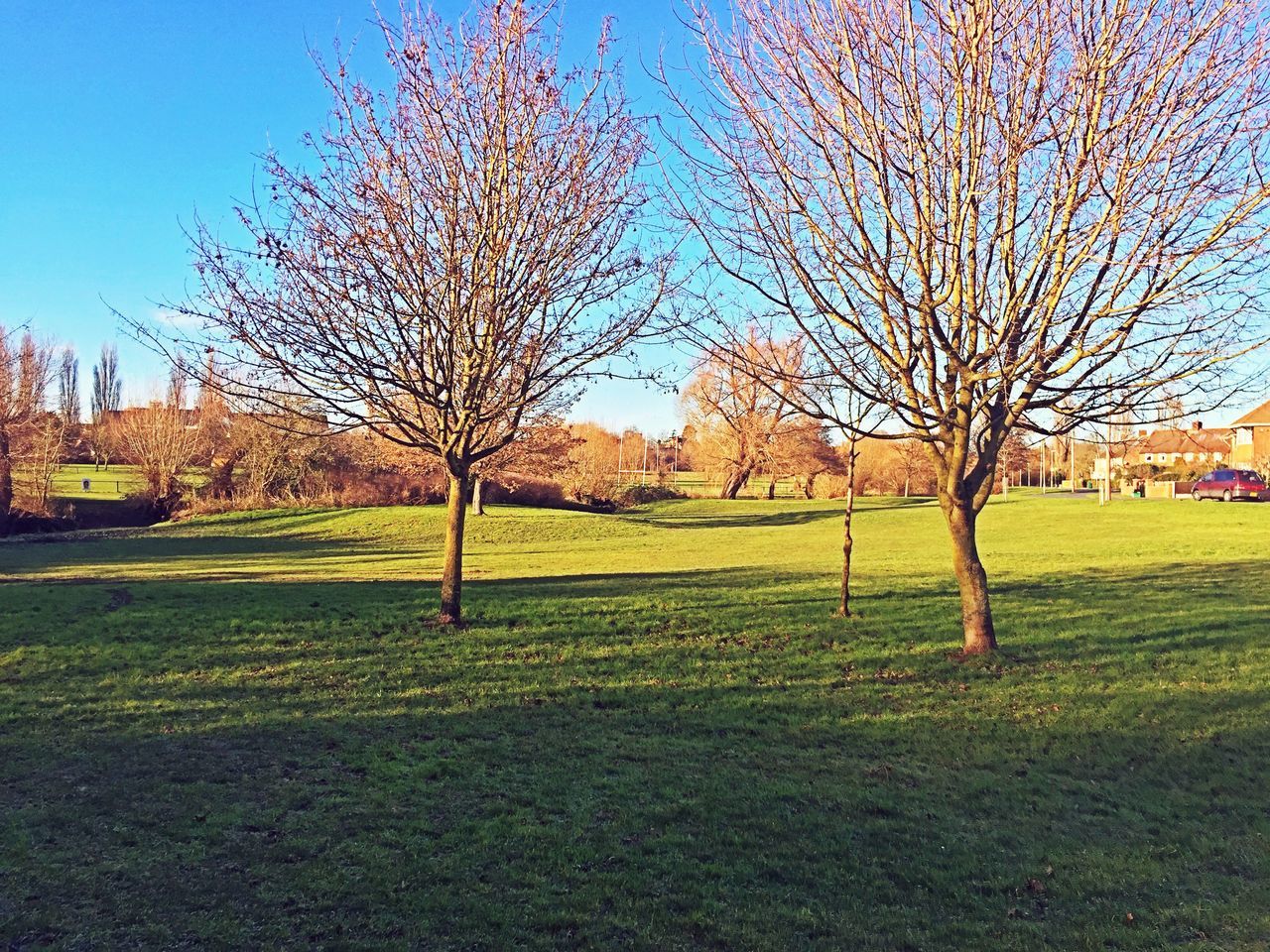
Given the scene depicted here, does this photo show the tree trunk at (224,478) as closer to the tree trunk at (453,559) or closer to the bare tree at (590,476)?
the bare tree at (590,476)

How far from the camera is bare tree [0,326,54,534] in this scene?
115 ft

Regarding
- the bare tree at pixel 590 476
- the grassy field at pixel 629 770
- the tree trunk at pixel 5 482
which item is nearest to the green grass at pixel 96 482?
the tree trunk at pixel 5 482

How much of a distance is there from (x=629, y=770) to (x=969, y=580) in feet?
18.0

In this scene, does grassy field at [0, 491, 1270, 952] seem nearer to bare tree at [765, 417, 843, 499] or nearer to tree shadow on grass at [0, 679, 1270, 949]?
tree shadow on grass at [0, 679, 1270, 949]

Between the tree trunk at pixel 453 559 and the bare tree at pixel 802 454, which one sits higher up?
the bare tree at pixel 802 454

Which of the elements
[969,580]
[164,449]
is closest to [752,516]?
[164,449]

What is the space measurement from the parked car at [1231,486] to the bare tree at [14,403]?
5103cm

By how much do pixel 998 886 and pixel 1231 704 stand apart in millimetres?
5289

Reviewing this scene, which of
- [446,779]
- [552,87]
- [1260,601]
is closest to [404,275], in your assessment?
[552,87]

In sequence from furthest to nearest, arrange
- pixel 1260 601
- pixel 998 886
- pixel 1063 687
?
pixel 1260 601 → pixel 1063 687 → pixel 998 886

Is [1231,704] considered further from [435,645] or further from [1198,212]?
[435,645]

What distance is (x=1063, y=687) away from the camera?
8703 millimetres

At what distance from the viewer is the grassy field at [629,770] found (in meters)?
3.95

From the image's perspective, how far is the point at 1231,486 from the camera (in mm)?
36625
